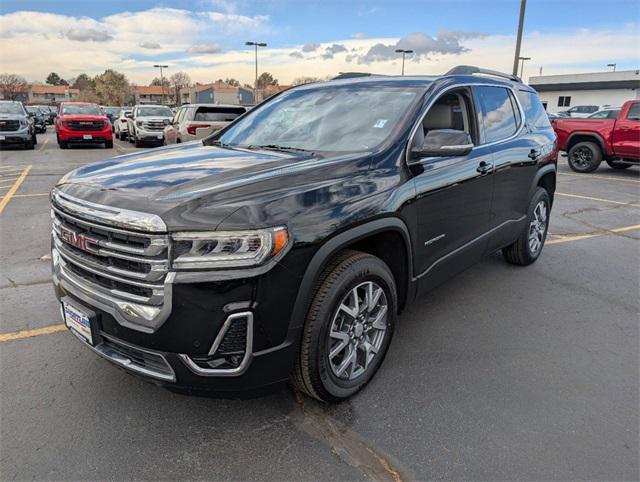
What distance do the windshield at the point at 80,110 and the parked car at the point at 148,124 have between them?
148cm

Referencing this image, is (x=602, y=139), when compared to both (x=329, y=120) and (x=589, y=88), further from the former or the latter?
(x=589, y=88)

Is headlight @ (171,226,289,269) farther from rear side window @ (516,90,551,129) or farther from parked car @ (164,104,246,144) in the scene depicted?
parked car @ (164,104,246,144)

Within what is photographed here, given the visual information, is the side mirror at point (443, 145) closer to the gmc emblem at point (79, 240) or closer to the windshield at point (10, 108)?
the gmc emblem at point (79, 240)

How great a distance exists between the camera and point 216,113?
14.1 m

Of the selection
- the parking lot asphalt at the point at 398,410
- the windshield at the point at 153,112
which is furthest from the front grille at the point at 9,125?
the parking lot asphalt at the point at 398,410

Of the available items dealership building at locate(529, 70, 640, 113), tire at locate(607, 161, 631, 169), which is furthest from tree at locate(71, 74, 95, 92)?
tire at locate(607, 161, 631, 169)

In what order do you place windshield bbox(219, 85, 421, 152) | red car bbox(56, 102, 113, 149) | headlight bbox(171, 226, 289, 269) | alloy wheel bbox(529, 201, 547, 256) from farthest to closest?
red car bbox(56, 102, 113, 149) → alloy wheel bbox(529, 201, 547, 256) → windshield bbox(219, 85, 421, 152) → headlight bbox(171, 226, 289, 269)

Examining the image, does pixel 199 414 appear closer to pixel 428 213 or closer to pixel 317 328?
pixel 317 328

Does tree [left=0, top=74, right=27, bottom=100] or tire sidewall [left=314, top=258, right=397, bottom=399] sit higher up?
tree [left=0, top=74, right=27, bottom=100]

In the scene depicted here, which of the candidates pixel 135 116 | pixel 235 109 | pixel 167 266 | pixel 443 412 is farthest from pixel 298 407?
pixel 135 116

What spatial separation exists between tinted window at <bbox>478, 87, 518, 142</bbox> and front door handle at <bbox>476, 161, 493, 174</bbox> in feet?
0.74

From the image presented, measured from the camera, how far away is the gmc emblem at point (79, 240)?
7.85 feet

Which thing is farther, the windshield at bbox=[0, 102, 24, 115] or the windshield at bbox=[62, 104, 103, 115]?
the windshield at bbox=[62, 104, 103, 115]

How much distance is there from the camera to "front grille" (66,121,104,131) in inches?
713
